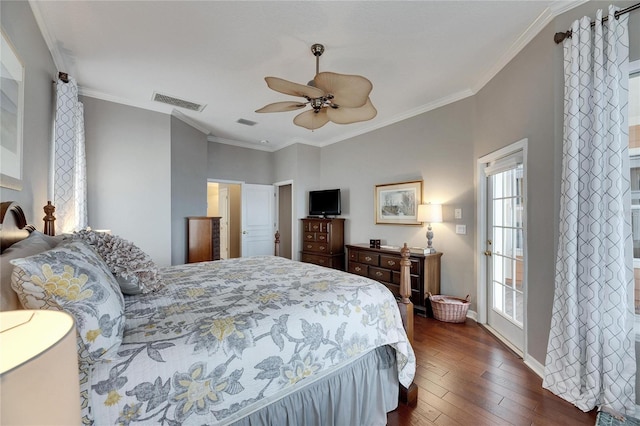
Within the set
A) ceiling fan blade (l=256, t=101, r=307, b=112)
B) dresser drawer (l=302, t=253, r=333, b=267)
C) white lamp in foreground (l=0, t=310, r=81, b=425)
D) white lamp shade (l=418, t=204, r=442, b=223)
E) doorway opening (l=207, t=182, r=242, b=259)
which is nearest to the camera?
white lamp in foreground (l=0, t=310, r=81, b=425)

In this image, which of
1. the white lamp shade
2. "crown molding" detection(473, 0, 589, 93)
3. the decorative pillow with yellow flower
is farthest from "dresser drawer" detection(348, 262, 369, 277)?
the decorative pillow with yellow flower

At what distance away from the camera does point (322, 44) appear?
7.77 feet

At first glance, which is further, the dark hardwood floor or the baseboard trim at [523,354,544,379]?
the baseboard trim at [523,354,544,379]

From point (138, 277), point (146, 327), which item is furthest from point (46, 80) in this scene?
A: point (146, 327)

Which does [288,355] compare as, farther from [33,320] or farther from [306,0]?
[306,0]

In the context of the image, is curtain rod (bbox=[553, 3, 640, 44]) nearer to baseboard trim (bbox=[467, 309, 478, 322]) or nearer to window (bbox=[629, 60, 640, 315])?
window (bbox=[629, 60, 640, 315])

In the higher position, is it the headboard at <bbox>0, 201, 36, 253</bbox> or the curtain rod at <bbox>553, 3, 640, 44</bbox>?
the curtain rod at <bbox>553, 3, 640, 44</bbox>

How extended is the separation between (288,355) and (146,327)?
610 mm

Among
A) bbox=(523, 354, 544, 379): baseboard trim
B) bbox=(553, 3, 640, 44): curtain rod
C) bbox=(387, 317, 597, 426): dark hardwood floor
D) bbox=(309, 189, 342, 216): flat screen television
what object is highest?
bbox=(553, 3, 640, 44): curtain rod

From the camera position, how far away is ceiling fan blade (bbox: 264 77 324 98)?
191 cm

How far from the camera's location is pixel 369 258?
3.93 metres

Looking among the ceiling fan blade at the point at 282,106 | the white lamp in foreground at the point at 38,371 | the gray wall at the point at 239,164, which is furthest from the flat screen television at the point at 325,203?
the white lamp in foreground at the point at 38,371

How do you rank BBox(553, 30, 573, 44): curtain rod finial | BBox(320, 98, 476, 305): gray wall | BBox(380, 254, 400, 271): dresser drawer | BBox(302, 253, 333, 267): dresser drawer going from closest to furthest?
BBox(553, 30, 573, 44): curtain rod finial
BBox(320, 98, 476, 305): gray wall
BBox(380, 254, 400, 271): dresser drawer
BBox(302, 253, 333, 267): dresser drawer

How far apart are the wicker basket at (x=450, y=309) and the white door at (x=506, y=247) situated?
0.25 meters
